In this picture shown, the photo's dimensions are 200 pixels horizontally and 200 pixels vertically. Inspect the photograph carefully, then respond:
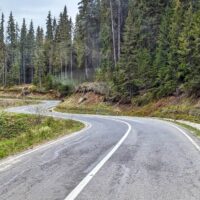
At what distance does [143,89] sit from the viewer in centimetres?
4856

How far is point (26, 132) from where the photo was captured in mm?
22016

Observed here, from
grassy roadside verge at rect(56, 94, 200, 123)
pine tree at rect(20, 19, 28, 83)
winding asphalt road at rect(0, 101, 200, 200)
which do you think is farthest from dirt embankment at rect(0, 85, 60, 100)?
winding asphalt road at rect(0, 101, 200, 200)

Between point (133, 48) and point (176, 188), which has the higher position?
point (133, 48)

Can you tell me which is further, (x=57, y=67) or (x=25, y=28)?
(x=25, y=28)

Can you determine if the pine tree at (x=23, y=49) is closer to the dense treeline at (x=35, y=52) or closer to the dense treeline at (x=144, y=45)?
the dense treeline at (x=35, y=52)

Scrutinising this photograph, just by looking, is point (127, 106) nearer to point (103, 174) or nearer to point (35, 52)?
point (103, 174)

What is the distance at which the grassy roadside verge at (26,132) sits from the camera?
49.2 ft

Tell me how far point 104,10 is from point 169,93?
26034mm

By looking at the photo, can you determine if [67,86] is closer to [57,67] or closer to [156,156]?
[57,67]

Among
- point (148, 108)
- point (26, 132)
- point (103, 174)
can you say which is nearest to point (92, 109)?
point (148, 108)

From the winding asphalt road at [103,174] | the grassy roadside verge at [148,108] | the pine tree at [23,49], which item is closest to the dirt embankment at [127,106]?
the grassy roadside verge at [148,108]

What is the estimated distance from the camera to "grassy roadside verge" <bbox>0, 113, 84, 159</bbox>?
15.0 metres

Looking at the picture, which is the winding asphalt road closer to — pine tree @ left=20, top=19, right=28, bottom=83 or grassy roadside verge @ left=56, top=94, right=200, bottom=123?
grassy roadside verge @ left=56, top=94, right=200, bottom=123

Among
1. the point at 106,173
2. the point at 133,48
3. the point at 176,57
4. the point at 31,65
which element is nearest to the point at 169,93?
the point at 176,57
